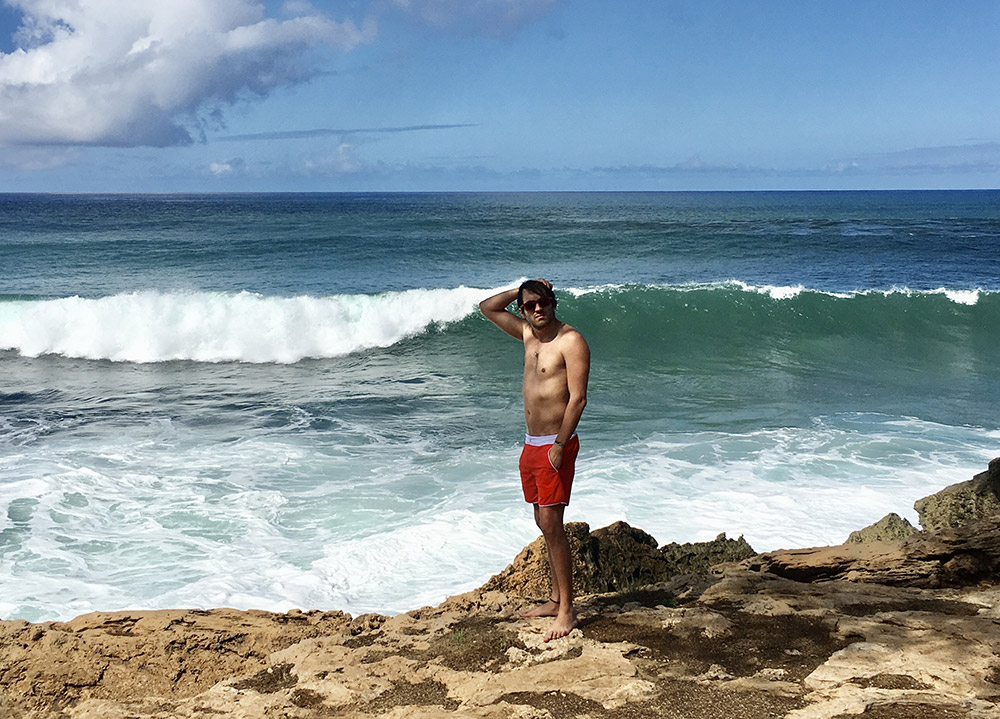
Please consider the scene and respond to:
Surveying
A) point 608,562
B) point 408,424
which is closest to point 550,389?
point 608,562

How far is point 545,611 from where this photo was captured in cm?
451

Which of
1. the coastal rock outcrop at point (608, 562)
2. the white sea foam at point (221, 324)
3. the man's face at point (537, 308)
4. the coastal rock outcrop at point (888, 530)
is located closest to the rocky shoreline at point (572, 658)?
the coastal rock outcrop at point (608, 562)

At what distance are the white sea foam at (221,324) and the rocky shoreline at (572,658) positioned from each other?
13.1m

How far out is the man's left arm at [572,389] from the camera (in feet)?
14.0

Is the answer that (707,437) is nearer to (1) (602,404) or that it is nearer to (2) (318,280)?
(1) (602,404)

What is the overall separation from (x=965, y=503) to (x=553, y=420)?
428 cm

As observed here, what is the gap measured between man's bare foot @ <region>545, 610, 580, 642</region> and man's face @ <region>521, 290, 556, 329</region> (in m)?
1.43

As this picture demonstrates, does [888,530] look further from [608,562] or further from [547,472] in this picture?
[547,472]

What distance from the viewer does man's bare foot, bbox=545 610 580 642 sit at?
164 inches

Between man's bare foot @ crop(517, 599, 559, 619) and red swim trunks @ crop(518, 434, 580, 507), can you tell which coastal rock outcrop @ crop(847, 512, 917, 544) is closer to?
man's bare foot @ crop(517, 599, 559, 619)

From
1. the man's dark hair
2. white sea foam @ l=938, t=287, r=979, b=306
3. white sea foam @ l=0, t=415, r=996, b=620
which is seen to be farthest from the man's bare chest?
white sea foam @ l=938, t=287, r=979, b=306

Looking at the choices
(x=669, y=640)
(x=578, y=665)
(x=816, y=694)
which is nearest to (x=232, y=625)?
(x=578, y=665)

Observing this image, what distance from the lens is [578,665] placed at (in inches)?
154

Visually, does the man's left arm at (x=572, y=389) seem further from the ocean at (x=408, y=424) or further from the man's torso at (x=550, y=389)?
the ocean at (x=408, y=424)
